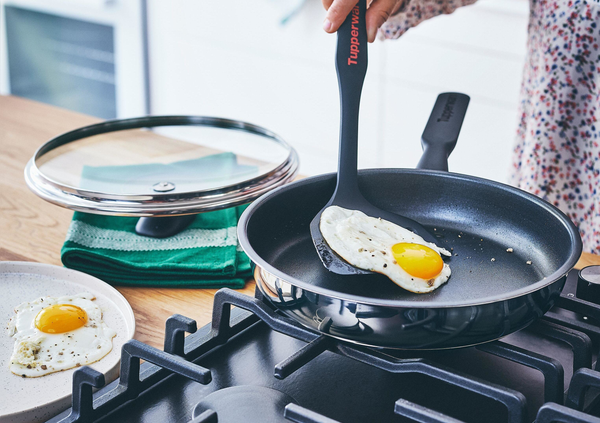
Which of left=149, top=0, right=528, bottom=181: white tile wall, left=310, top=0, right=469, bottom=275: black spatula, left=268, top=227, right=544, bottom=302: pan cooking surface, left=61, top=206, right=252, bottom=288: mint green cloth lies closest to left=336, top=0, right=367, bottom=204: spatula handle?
left=310, top=0, right=469, bottom=275: black spatula

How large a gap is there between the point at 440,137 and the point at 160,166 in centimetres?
53

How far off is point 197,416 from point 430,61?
8.20ft

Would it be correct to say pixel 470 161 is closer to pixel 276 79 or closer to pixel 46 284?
pixel 276 79

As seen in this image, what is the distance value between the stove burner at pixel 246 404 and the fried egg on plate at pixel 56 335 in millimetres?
225

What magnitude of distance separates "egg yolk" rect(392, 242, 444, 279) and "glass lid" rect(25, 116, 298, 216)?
32cm

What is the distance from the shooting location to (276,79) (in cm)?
338

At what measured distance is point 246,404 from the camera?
0.61 metres

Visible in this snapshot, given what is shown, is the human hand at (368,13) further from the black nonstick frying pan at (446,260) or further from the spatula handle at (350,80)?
the black nonstick frying pan at (446,260)

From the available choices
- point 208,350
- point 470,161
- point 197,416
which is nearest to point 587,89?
point 208,350

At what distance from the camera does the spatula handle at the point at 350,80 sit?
35.6 inches

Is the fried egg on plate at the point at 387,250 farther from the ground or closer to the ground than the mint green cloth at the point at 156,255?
farther from the ground

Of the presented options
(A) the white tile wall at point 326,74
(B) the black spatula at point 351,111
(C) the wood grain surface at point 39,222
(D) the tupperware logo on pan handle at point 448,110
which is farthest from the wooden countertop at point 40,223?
(A) the white tile wall at point 326,74

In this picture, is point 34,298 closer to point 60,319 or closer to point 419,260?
point 60,319

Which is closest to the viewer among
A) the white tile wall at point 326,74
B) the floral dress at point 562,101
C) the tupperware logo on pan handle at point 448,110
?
the tupperware logo on pan handle at point 448,110
